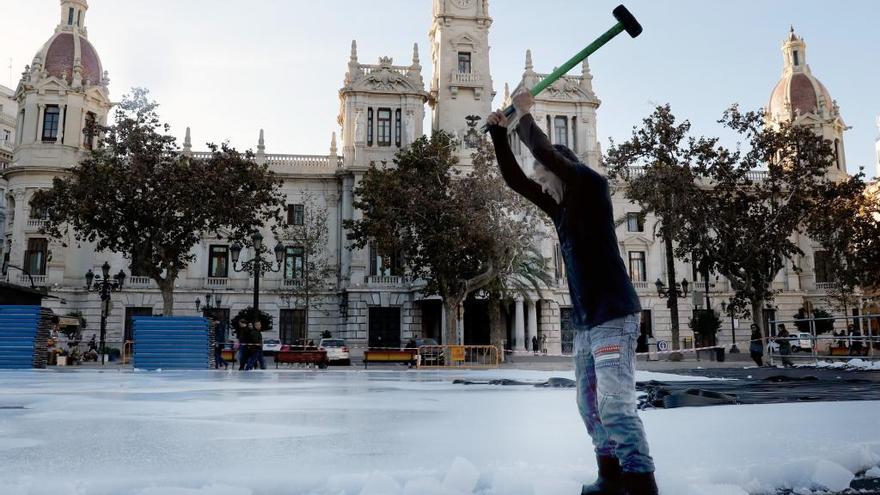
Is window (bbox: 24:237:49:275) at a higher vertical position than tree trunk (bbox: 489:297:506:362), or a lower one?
higher

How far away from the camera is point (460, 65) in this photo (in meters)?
40.1

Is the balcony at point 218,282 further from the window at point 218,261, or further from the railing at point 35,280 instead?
the railing at point 35,280

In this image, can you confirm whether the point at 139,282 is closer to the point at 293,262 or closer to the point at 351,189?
→ the point at 293,262

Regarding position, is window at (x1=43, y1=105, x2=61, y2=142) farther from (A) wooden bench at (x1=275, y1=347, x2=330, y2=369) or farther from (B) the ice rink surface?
(B) the ice rink surface

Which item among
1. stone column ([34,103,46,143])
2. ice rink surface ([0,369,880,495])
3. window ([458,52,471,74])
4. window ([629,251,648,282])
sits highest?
window ([458,52,471,74])

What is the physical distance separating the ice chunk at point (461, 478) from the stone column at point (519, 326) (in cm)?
3205

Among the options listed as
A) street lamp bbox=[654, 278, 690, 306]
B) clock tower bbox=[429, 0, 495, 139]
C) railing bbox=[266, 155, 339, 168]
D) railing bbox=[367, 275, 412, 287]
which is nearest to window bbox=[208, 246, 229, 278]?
railing bbox=[266, 155, 339, 168]

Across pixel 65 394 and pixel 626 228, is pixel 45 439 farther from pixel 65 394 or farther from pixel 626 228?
pixel 626 228

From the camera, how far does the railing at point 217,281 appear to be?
37.6m

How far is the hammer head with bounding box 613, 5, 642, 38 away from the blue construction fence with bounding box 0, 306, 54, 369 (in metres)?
16.8

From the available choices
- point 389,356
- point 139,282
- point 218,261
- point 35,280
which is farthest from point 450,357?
point 35,280

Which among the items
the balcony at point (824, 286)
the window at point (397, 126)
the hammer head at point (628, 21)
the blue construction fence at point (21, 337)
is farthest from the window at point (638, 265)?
the hammer head at point (628, 21)

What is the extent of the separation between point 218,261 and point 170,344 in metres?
23.7

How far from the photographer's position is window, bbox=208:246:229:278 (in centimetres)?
3844
